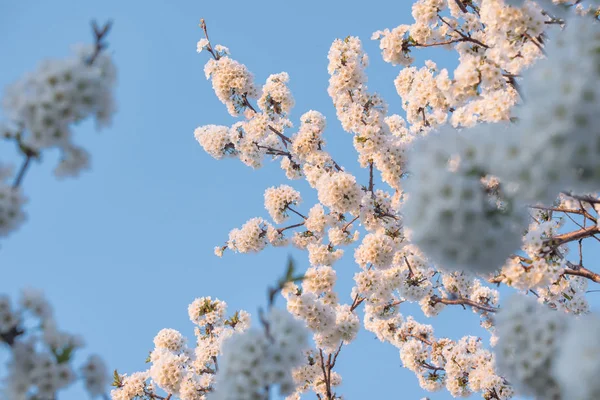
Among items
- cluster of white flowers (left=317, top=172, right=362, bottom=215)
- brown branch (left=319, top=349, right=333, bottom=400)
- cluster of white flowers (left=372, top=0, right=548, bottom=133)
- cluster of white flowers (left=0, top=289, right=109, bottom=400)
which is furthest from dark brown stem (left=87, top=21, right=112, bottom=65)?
brown branch (left=319, top=349, right=333, bottom=400)

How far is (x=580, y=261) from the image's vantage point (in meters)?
8.12

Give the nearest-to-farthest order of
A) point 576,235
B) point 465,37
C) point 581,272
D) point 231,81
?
point 576,235, point 581,272, point 465,37, point 231,81

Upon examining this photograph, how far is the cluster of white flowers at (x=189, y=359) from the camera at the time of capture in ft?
33.7

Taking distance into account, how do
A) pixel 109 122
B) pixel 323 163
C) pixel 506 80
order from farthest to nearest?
pixel 323 163 → pixel 506 80 → pixel 109 122

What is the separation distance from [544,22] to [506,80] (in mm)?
1137

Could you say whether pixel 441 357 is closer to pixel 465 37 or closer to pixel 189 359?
pixel 189 359

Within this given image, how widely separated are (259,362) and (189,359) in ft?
29.4

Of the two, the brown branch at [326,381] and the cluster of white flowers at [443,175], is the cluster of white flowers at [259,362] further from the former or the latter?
the brown branch at [326,381]

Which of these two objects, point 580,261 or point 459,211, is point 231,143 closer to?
point 580,261

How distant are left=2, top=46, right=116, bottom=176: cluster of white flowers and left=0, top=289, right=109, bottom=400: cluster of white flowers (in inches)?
51.0

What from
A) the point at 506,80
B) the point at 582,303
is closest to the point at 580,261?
the point at 582,303

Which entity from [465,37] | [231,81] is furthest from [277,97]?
[465,37]

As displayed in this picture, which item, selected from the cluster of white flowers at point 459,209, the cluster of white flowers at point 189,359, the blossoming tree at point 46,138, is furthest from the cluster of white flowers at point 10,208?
the cluster of white flowers at point 189,359

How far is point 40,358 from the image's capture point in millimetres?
3584
